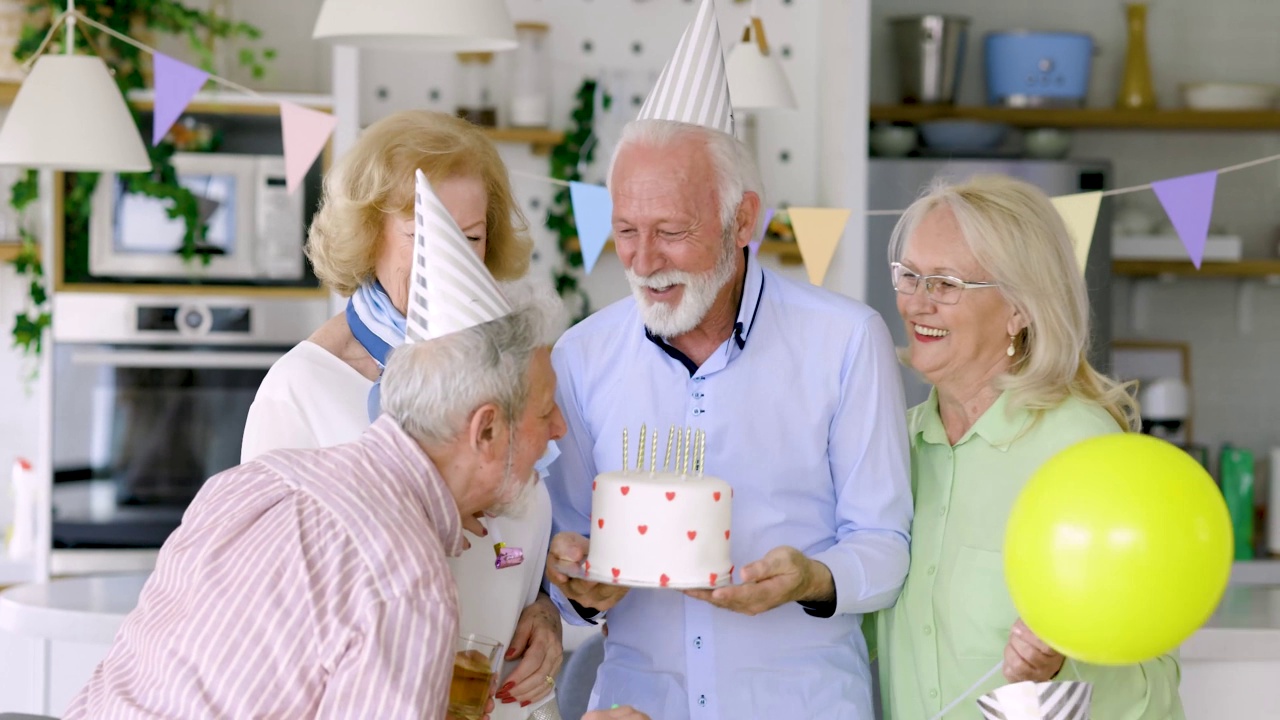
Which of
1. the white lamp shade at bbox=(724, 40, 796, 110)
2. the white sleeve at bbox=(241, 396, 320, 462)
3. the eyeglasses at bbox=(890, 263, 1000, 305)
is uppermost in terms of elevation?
the white lamp shade at bbox=(724, 40, 796, 110)

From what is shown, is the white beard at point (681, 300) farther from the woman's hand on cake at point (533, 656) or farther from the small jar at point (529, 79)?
the small jar at point (529, 79)

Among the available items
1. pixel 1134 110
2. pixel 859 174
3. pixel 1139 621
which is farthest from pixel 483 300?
pixel 1134 110

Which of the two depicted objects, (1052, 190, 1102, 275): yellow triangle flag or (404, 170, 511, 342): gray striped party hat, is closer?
(404, 170, 511, 342): gray striped party hat

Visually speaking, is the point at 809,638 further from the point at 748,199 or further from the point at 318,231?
the point at 318,231

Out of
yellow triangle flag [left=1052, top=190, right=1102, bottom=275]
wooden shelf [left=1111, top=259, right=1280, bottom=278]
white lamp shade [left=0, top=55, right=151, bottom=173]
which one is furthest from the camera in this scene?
wooden shelf [left=1111, top=259, right=1280, bottom=278]

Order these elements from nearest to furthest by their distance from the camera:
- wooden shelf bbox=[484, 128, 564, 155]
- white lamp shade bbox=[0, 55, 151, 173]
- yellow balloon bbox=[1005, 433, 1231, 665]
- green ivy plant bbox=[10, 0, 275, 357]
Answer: yellow balloon bbox=[1005, 433, 1231, 665] → white lamp shade bbox=[0, 55, 151, 173] → green ivy plant bbox=[10, 0, 275, 357] → wooden shelf bbox=[484, 128, 564, 155]

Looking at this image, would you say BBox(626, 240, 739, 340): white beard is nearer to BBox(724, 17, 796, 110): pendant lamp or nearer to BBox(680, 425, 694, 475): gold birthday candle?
BBox(680, 425, 694, 475): gold birthday candle

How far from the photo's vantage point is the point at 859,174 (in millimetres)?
4086

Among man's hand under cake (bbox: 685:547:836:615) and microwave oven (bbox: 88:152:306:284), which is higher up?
microwave oven (bbox: 88:152:306:284)

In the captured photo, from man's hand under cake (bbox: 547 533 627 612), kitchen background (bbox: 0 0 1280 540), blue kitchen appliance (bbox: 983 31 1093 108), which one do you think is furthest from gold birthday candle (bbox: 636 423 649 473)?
kitchen background (bbox: 0 0 1280 540)

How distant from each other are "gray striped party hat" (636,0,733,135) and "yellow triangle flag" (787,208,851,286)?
1153mm

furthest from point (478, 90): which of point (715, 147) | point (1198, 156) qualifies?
point (1198, 156)

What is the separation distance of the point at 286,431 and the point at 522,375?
1.17 ft

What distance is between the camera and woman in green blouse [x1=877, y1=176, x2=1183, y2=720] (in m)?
1.74
